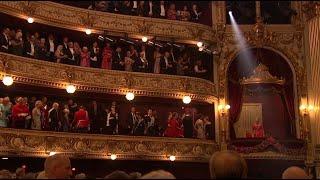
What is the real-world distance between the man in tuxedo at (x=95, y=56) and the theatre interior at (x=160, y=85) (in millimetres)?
99

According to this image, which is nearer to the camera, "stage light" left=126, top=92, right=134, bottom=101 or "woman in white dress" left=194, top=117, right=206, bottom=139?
"stage light" left=126, top=92, right=134, bottom=101

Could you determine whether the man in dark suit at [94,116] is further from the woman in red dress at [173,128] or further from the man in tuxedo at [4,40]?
the man in tuxedo at [4,40]

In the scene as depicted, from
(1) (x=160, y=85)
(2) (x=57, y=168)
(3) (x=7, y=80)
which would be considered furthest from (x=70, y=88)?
(2) (x=57, y=168)

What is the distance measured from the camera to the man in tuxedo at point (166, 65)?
21.3 metres

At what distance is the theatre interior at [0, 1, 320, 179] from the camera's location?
58.8ft

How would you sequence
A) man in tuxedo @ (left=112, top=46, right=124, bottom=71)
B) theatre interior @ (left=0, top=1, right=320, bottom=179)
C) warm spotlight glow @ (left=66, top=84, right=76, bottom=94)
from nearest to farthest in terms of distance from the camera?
theatre interior @ (left=0, top=1, right=320, bottom=179) → warm spotlight glow @ (left=66, top=84, right=76, bottom=94) → man in tuxedo @ (left=112, top=46, right=124, bottom=71)

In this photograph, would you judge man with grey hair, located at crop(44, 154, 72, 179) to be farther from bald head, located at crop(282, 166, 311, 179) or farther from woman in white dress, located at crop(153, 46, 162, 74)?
woman in white dress, located at crop(153, 46, 162, 74)

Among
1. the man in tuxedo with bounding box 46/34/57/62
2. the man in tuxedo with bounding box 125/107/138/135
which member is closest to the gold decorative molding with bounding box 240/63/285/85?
the man in tuxedo with bounding box 125/107/138/135

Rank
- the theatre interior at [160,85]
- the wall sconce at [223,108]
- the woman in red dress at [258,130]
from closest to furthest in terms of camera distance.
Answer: the theatre interior at [160,85]
the woman in red dress at [258,130]
the wall sconce at [223,108]

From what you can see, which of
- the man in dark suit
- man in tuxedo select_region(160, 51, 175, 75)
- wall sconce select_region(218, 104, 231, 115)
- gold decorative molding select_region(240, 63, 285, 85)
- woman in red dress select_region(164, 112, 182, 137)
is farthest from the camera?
wall sconce select_region(218, 104, 231, 115)

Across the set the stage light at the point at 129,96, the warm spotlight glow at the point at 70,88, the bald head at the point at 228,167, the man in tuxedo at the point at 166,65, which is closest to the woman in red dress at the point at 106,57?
the stage light at the point at 129,96

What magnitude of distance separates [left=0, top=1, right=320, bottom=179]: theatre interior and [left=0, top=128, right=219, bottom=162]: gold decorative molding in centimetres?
4

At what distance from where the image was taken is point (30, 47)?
18234mm

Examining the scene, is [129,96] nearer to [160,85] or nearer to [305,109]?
[160,85]
